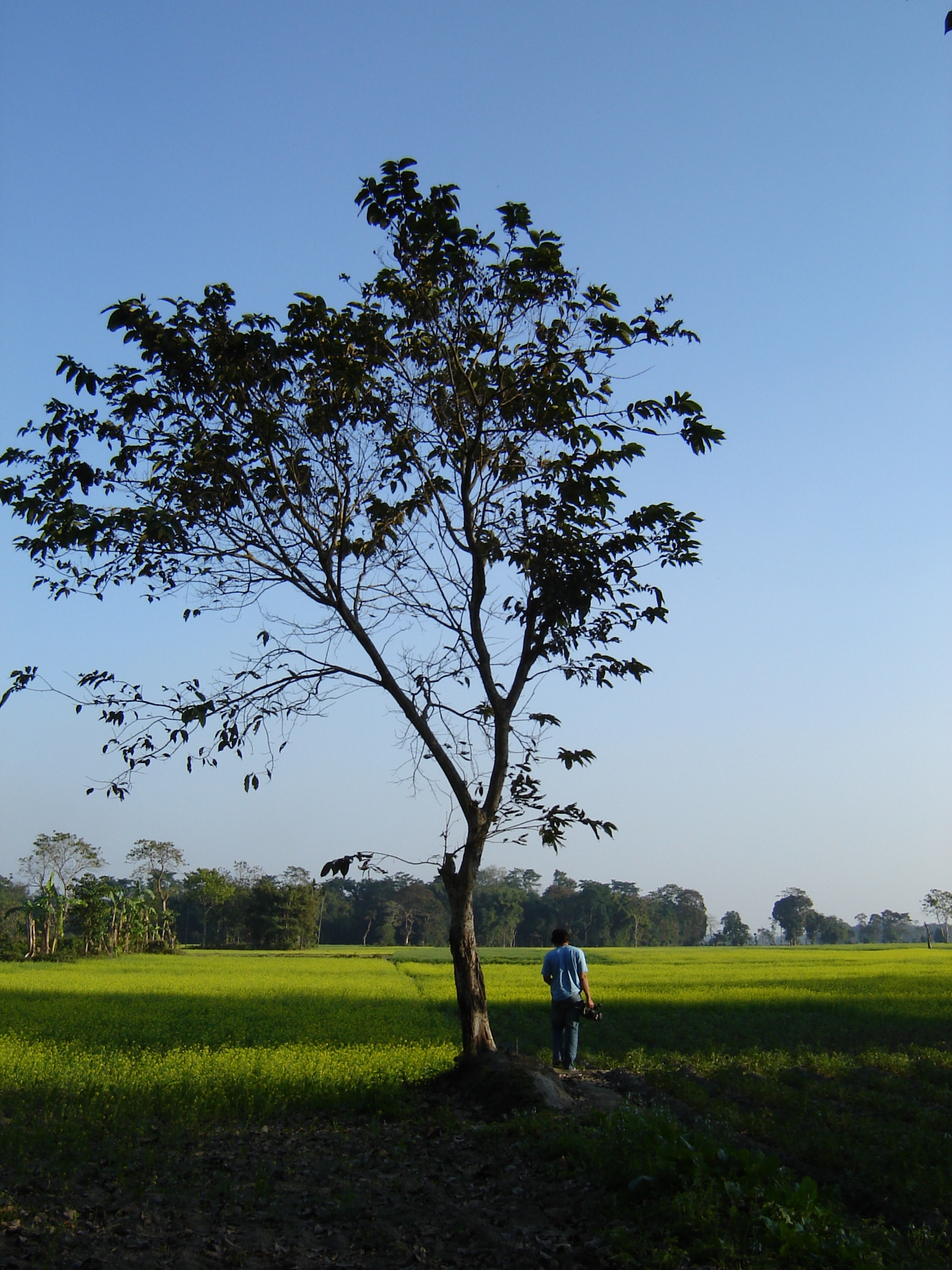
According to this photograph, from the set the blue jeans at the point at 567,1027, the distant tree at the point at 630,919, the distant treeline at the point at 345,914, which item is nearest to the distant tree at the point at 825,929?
the distant treeline at the point at 345,914

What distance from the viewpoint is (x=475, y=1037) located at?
1054 cm

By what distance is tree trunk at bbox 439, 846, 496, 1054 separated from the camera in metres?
10.5

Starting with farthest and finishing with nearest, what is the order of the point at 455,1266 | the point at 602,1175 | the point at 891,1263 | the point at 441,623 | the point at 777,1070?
the point at 777,1070, the point at 441,623, the point at 602,1175, the point at 455,1266, the point at 891,1263

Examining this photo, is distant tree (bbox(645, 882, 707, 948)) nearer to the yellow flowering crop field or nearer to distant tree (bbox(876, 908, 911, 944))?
distant tree (bbox(876, 908, 911, 944))

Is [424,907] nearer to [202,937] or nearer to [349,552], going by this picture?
[202,937]

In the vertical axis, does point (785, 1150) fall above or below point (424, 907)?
above

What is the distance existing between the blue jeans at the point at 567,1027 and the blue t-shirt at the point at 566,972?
0.09m

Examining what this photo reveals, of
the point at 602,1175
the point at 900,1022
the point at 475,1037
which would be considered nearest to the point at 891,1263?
the point at 602,1175

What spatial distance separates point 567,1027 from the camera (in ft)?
40.0

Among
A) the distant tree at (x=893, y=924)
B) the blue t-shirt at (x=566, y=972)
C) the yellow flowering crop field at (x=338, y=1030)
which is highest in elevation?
the blue t-shirt at (x=566, y=972)

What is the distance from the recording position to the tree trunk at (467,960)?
10.5 meters

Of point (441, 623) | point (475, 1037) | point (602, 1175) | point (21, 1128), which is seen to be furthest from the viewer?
point (441, 623)

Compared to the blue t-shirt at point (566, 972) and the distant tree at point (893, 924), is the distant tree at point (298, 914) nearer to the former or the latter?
the blue t-shirt at point (566, 972)

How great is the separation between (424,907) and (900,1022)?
96.5 meters
